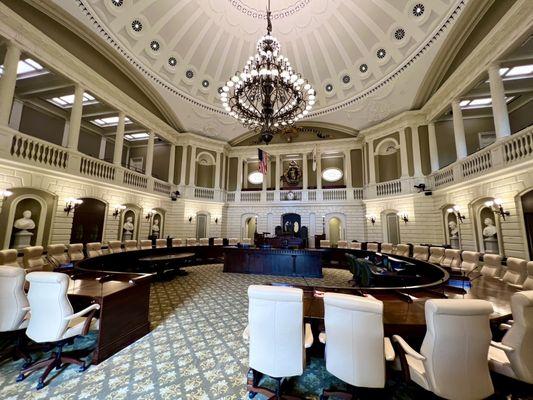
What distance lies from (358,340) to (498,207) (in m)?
7.72

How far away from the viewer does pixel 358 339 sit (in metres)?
1.77

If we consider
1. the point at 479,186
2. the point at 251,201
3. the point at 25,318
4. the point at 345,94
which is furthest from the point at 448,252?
the point at 251,201

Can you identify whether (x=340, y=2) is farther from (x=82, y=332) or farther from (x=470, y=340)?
(x=82, y=332)

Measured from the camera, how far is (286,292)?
6.21 ft

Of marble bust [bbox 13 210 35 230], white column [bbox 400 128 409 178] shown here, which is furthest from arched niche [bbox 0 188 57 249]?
white column [bbox 400 128 409 178]

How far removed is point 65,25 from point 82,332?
1019cm

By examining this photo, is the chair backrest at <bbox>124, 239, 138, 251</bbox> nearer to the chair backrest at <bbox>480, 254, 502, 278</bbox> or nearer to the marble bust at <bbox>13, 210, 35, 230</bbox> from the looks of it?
the marble bust at <bbox>13, 210, 35, 230</bbox>

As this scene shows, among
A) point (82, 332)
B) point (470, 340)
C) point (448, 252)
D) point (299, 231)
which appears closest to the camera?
point (470, 340)

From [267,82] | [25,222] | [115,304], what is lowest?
[115,304]

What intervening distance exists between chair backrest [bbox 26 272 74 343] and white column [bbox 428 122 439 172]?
41.6 ft

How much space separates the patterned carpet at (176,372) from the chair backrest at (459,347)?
640 millimetres

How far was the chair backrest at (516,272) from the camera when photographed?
3.69 m

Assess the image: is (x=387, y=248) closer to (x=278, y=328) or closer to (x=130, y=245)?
(x=278, y=328)

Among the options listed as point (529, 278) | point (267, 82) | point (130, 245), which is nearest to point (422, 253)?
point (529, 278)
